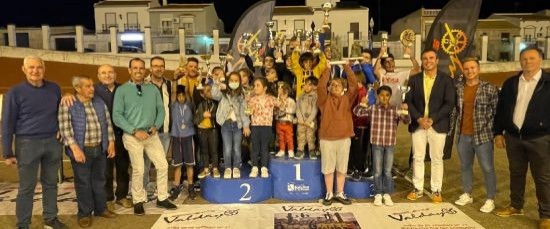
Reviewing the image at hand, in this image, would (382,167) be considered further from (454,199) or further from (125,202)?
(125,202)

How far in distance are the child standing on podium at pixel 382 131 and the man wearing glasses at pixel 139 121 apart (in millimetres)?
2193

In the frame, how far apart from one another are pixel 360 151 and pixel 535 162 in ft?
6.38

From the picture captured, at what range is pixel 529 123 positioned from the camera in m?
4.86

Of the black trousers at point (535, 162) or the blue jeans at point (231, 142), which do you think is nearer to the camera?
the black trousers at point (535, 162)

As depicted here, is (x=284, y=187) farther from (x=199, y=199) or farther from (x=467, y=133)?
(x=467, y=133)

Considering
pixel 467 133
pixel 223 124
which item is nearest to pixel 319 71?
pixel 223 124

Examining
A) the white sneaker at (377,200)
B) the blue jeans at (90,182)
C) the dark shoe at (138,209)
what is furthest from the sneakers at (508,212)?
the blue jeans at (90,182)

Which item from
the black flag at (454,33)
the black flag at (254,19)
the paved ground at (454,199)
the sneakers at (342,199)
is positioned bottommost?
the paved ground at (454,199)

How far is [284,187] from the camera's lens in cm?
599

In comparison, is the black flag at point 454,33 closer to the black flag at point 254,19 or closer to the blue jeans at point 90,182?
the black flag at point 254,19

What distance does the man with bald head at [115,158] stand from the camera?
212 inches

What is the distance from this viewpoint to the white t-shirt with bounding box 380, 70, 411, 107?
612 cm

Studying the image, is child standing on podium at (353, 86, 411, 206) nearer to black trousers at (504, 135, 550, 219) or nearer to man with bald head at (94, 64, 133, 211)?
black trousers at (504, 135, 550, 219)

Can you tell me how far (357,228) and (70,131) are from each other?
2.86m
